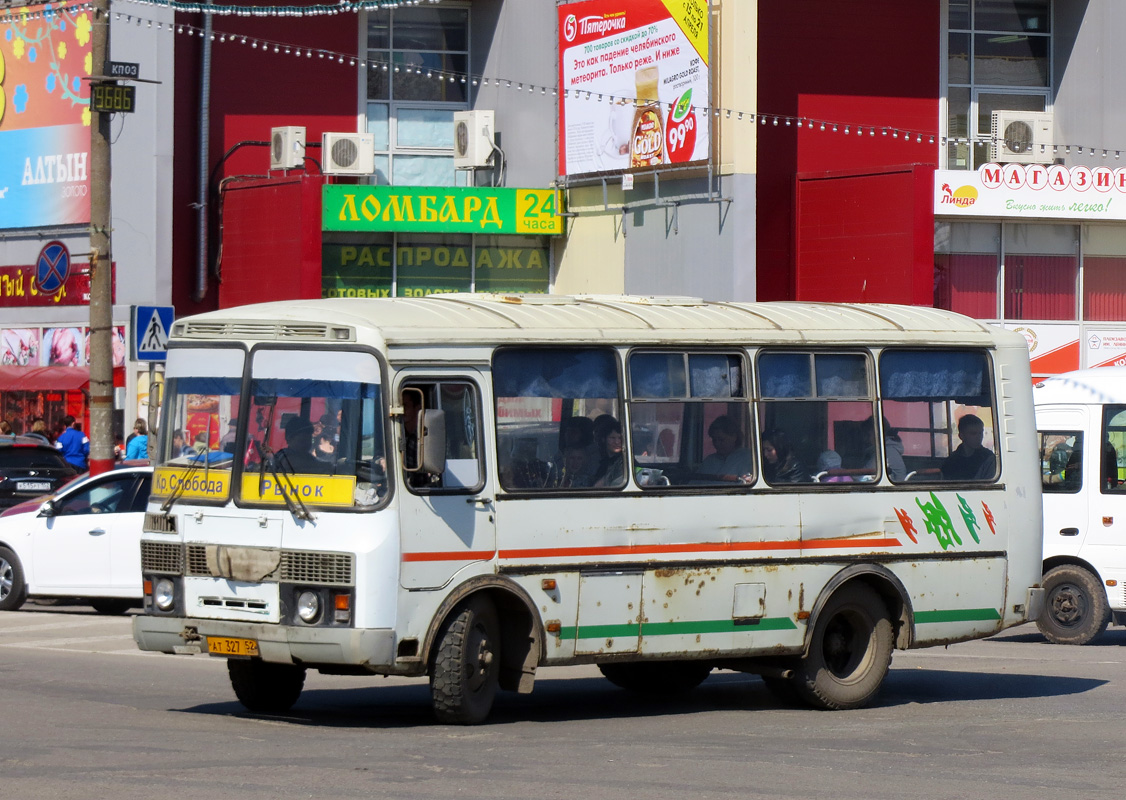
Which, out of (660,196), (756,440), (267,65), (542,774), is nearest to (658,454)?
(756,440)

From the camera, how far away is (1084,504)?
1677 centimetres

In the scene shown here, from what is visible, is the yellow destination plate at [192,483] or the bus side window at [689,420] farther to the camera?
the bus side window at [689,420]

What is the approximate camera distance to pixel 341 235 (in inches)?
1236

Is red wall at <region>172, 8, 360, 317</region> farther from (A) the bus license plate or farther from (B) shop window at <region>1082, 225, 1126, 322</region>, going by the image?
(A) the bus license plate

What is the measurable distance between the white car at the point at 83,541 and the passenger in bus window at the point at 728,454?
323 inches

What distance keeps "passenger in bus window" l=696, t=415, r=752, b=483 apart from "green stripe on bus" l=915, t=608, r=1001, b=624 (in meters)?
1.74

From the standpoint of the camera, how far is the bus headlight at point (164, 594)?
34.6 feet

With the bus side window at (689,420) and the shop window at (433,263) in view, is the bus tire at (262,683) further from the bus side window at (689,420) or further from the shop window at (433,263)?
the shop window at (433,263)

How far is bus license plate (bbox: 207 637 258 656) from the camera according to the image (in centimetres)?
1016

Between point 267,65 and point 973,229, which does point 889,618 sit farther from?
point 267,65

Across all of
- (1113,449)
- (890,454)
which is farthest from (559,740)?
(1113,449)

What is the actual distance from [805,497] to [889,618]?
3.95 feet

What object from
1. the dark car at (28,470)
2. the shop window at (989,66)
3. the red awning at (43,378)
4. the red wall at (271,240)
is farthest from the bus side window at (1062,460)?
the red awning at (43,378)

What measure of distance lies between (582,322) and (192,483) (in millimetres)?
2591
